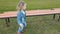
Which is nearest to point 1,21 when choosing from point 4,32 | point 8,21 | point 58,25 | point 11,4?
point 8,21

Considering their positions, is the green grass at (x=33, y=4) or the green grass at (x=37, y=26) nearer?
the green grass at (x=37, y=26)

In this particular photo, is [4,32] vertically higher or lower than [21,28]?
lower

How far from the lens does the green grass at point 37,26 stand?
674 centimetres

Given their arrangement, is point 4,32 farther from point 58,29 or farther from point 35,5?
point 35,5

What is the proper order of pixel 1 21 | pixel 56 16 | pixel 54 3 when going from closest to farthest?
pixel 1 21
pixel 56 16
pixel 54 3

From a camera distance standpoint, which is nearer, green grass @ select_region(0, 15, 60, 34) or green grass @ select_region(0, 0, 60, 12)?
green grass @ select_region(0, 15, 60, 34)

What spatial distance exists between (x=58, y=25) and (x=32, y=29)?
1078mm

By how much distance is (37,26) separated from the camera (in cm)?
725

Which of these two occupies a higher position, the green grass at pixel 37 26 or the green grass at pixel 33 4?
the green grass at pixel 33 4

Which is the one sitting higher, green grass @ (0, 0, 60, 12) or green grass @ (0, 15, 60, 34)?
green grass @ (0, 0, 60, 12)

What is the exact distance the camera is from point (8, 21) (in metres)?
7.41

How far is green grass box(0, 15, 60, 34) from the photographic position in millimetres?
6743

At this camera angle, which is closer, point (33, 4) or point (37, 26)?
point (37, 26)

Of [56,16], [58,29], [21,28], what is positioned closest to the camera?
[21,28]
